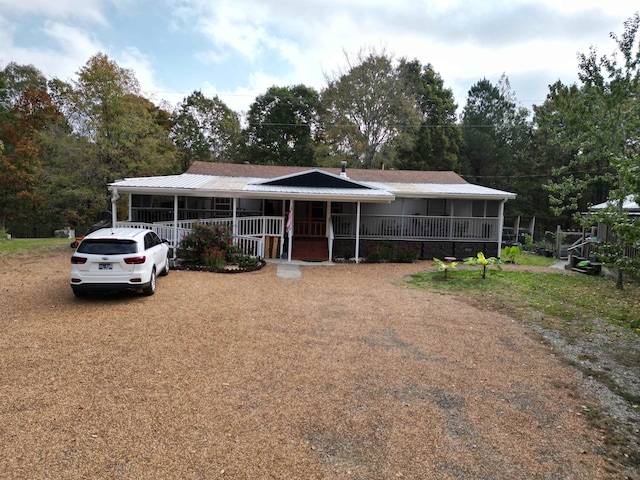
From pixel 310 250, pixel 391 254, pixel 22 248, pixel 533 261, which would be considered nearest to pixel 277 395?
pixel 310 250

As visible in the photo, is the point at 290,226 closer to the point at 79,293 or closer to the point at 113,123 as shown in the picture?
the point at 79,293

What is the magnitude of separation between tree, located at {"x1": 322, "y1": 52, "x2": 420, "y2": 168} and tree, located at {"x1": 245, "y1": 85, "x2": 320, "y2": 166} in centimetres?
412

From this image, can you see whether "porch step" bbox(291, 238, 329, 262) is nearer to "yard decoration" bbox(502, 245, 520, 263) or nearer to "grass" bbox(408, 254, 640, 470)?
"grass" bbox(408, 254, 640, 470)

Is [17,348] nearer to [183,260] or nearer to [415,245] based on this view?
[183,260]

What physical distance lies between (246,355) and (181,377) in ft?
3.45

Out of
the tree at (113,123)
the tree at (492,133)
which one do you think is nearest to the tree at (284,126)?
the tree at (492,133)

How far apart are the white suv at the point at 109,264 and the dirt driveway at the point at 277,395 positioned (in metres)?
0.43

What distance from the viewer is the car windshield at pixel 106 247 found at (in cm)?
821

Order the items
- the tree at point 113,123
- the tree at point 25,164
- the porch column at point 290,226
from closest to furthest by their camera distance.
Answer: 1. the porch column at point 290,226
2. the tree at point 113,123
3. the tree at point 25,164

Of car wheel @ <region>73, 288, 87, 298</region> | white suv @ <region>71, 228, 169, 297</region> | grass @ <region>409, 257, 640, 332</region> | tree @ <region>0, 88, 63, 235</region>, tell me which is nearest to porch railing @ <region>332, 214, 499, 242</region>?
grass @ <region>409, 257, 640, 332</region>

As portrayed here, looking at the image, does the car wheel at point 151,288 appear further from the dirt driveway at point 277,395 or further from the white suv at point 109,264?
the dirt driveway at point 277,395

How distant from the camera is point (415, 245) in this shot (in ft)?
58.1

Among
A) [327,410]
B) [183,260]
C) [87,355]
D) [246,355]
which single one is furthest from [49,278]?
[327,410]

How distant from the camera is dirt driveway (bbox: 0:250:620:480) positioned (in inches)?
135
